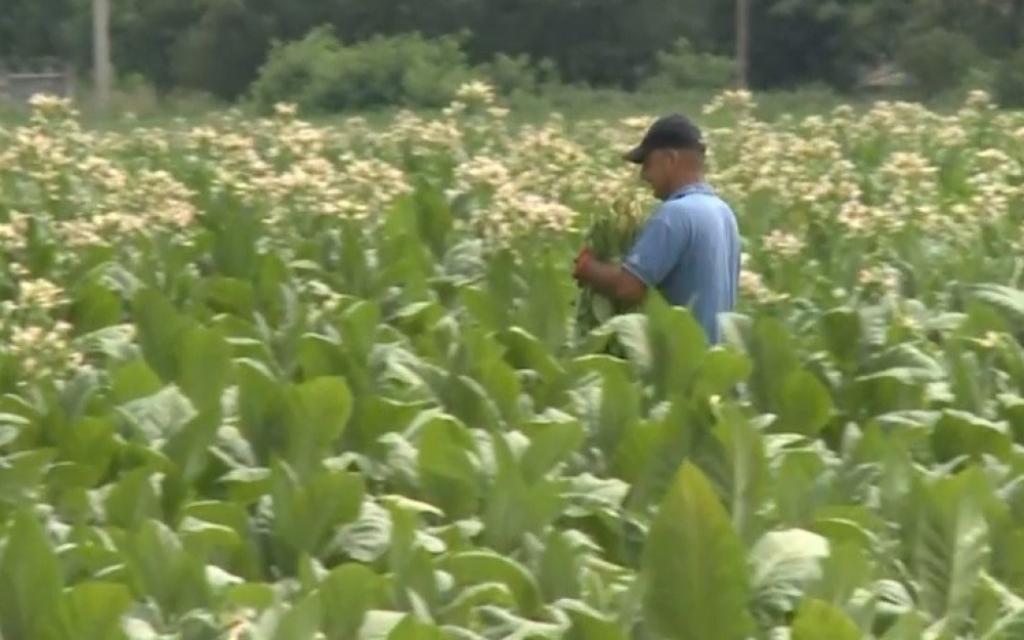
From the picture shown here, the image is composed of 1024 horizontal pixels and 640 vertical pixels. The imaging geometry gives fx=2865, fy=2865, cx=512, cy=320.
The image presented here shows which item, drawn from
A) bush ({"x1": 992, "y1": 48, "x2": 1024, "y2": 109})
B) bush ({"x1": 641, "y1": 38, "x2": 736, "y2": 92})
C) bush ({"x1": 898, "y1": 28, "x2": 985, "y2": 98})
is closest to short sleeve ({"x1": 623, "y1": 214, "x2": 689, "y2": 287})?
bush ({"x1": 992, "y1": 48, "x2": 1024, "y2": 109})

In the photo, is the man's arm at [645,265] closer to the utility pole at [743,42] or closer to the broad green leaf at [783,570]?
the broad green leaf at [783,570]

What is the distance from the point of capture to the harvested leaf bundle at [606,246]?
8312 millimetres

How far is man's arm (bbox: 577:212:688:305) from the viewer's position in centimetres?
802

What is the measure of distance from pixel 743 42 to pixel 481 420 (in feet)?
150

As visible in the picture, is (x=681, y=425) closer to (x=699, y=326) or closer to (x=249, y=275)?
(x=699, y=326)

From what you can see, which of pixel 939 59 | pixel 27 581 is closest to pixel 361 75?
pixel 939 59

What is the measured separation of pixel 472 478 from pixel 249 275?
3669 millimetres

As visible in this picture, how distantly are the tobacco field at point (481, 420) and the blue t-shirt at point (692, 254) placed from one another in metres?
0.13

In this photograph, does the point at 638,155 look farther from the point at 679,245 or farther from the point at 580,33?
the point at 580,33

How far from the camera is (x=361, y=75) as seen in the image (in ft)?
142

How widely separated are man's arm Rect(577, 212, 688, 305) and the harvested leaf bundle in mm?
155

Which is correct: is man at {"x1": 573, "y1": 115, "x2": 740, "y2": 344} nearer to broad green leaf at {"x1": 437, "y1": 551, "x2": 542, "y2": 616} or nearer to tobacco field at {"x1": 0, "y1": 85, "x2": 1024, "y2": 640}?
tobacco field at {"x1": 0, "y1": 85, "x2": 1024, "y2": 640}

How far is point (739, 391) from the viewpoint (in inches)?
303

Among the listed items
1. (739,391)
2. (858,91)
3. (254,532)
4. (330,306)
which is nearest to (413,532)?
(254,532)
